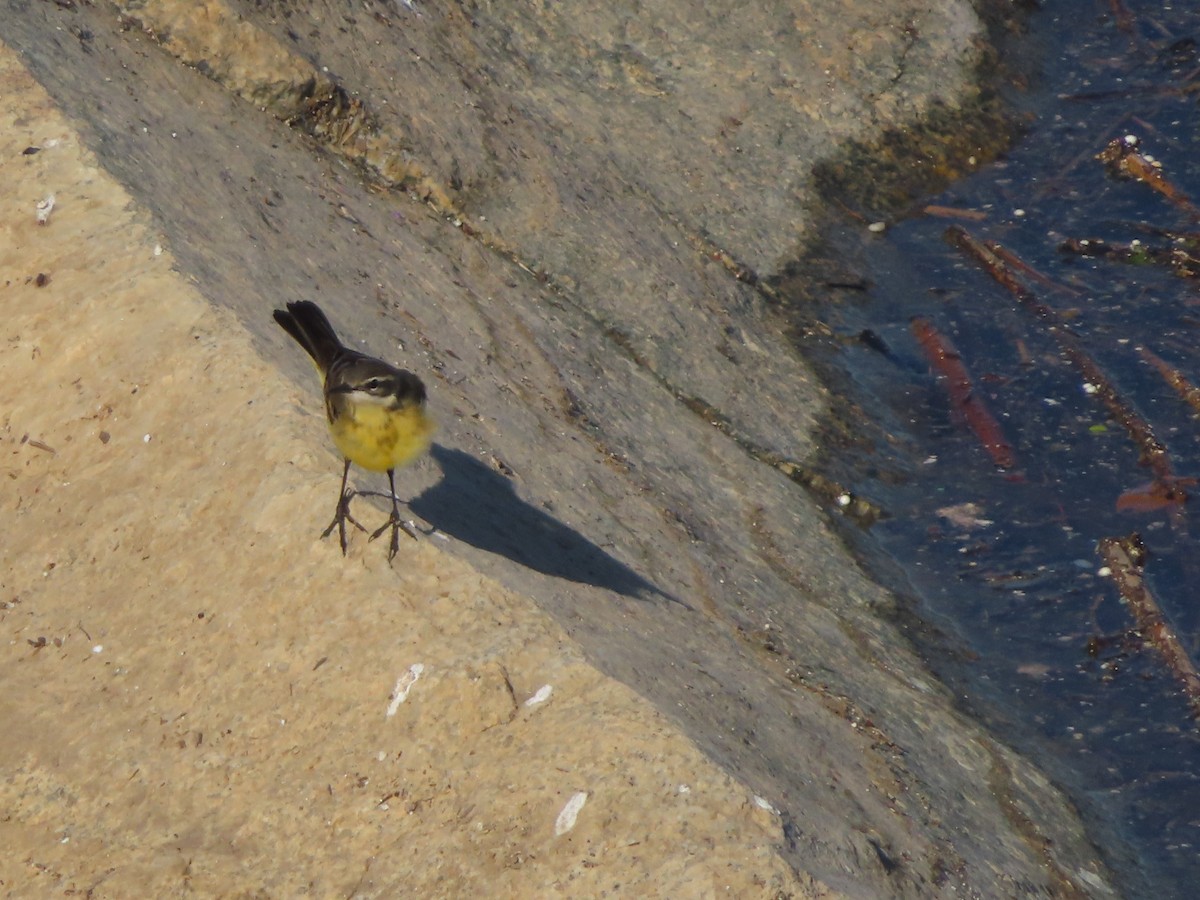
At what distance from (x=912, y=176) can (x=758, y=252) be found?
2174mm

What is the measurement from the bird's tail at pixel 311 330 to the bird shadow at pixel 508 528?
0.71 meters

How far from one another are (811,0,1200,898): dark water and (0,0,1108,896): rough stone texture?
51 centimetres

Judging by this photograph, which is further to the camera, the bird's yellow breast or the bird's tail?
the bird's tail

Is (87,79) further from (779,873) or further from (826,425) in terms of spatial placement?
(779,873)

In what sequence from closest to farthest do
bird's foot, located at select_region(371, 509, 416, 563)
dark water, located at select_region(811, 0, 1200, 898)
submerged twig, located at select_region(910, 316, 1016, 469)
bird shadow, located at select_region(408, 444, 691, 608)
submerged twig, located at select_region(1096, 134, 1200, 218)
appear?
bird's foot, located at select_region(371, 509, 416, 563), bird shadow, located at select_region(408, 444, 691, 608), dark water, located at select_region(811, 0, 1200, 898), submerged twig, located at select_region(910, 316, 1016, 469), submerged twig, located at select_region(1096, 134, 1200, 218)

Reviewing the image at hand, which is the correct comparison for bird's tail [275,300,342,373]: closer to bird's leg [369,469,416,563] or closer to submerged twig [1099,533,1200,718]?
bird's leg [369,469,416,563]

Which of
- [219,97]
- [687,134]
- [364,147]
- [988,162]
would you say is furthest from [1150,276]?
[219,97]

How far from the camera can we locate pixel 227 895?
4793mm

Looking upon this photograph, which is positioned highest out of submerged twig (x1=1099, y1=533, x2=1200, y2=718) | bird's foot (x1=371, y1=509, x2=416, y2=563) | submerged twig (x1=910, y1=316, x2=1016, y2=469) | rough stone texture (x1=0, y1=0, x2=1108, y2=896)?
submerged twig (x1=1099, y1=533, x2=1200, y2=718)

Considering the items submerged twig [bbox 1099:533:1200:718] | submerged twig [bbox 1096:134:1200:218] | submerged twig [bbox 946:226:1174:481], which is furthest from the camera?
submerged twig [bbox 1096:134:1200:218]

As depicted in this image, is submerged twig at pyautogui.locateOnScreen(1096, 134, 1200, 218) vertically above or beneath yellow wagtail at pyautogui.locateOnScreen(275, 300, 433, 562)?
above

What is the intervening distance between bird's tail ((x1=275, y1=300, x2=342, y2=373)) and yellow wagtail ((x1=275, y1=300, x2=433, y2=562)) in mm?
153

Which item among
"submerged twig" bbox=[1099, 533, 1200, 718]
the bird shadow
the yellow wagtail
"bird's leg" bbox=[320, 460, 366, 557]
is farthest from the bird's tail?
"submerged twig" bbox=[1099, 533, 1200, 718]

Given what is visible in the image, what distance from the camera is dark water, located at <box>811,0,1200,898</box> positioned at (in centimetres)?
766
